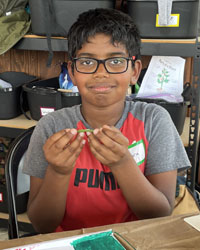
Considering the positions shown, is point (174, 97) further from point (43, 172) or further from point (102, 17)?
point (43, 172)

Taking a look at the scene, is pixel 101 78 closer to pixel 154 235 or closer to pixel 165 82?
pixel 154 235

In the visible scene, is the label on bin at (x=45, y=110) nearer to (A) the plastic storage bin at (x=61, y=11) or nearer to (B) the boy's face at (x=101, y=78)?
(A) the plastic storage bin at (x=61, y=11)

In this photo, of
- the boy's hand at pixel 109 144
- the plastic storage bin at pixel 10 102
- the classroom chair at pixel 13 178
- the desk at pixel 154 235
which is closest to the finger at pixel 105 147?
the boy's hand at pixel 109 144

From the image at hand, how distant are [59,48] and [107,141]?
3.34 ft

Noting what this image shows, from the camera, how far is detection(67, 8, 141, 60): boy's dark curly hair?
96cm

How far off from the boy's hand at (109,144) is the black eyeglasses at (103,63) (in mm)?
247

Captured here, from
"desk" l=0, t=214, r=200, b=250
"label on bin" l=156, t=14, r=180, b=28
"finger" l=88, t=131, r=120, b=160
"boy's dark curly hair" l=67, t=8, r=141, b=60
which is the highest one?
"label on bin" l=156, t=14, r=180, b=28

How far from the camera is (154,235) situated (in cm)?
62

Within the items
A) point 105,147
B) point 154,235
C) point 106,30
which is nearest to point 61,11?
point 106,30

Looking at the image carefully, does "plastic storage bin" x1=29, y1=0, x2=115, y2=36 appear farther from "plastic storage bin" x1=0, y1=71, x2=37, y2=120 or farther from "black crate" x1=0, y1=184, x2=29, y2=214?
"black crate" x1=0, y1=184, x2=29, y2=214

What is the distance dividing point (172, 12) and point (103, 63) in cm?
72

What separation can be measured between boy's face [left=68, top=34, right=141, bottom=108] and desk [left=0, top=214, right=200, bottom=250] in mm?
430

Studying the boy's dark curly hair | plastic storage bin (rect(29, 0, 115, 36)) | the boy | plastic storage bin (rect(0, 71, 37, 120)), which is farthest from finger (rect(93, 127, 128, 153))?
plastic storage bin (rect(0, 71, 37, 120))

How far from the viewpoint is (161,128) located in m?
1.05
